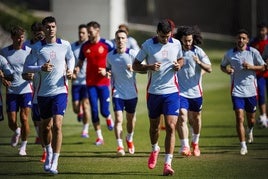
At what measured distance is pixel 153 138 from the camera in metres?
16.1

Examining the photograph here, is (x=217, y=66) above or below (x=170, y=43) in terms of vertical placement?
below

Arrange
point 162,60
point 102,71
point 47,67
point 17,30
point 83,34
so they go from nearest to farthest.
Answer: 1. point 47,67
2. point 162,60
3. point 17,30
4. point 102,71
5. point 83,34

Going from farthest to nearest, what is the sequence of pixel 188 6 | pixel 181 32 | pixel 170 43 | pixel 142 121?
pixel 188 6
pixel 142 121
pixel 181 32
pixel 170 43

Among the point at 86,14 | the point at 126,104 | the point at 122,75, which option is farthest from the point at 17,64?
the point at 86,14

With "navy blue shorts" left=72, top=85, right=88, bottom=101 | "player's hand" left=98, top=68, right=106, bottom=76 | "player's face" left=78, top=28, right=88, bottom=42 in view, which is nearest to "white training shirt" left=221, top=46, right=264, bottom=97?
"player's hand" left=98, top=68, right=106, bottom=76

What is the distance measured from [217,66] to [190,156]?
30908 mm

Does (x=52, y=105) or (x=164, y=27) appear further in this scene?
(x=52, y=105)

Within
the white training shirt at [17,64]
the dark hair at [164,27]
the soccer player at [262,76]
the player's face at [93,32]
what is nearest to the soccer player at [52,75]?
the dark hair at [164,27]

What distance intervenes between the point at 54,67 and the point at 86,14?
20.1m

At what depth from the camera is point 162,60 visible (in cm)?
1555

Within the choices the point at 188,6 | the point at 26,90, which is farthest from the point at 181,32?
the point at 188,6

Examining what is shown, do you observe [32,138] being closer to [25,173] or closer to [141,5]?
[25,173]

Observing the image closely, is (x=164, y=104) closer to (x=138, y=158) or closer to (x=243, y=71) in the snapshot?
(x=138, y=158)

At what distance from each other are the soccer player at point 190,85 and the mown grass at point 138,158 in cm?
43
